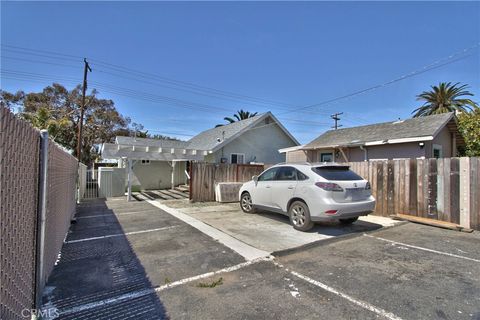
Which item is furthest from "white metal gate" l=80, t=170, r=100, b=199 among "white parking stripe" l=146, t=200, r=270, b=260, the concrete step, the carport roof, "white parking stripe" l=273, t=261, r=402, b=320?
"white parking stripe" l=273, t=261, r=402, b=320

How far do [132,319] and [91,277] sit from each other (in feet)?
4.89

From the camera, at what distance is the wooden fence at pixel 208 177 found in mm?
11859

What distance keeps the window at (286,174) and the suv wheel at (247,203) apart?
1687 mm

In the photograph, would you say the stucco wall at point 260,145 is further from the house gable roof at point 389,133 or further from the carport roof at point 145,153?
the house gable roof at point 389,133

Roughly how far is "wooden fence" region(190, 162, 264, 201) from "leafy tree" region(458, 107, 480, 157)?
12535 mm

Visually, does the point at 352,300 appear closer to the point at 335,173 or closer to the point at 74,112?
the point at 335,173

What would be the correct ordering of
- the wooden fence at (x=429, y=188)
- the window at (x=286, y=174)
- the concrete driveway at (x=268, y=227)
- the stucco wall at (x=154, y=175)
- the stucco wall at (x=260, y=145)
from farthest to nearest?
the stucco wall at (x=260, y=145), the stucco wall at (x=154, y=175), the window at (x=286, y=174), the wooden fence at (x=429, y=188), the concrete driveway at (x=268, y=227)

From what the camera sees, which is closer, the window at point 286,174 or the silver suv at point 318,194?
the silver suv at point 318,194

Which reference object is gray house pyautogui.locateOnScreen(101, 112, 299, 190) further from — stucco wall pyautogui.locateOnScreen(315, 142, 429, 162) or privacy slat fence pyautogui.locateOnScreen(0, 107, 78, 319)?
privacy slat fence pyautogui.locateOnScreen(0, 107, 78, 319)

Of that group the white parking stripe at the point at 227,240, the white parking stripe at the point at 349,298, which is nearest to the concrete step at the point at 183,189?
the white parking stripe at the point at 227,240

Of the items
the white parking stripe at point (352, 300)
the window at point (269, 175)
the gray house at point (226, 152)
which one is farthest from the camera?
the gray house at point (226, 152)

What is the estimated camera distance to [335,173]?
655 centimetres

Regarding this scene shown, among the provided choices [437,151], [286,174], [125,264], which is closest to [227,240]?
[125,264]

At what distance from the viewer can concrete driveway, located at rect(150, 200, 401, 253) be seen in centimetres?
580
